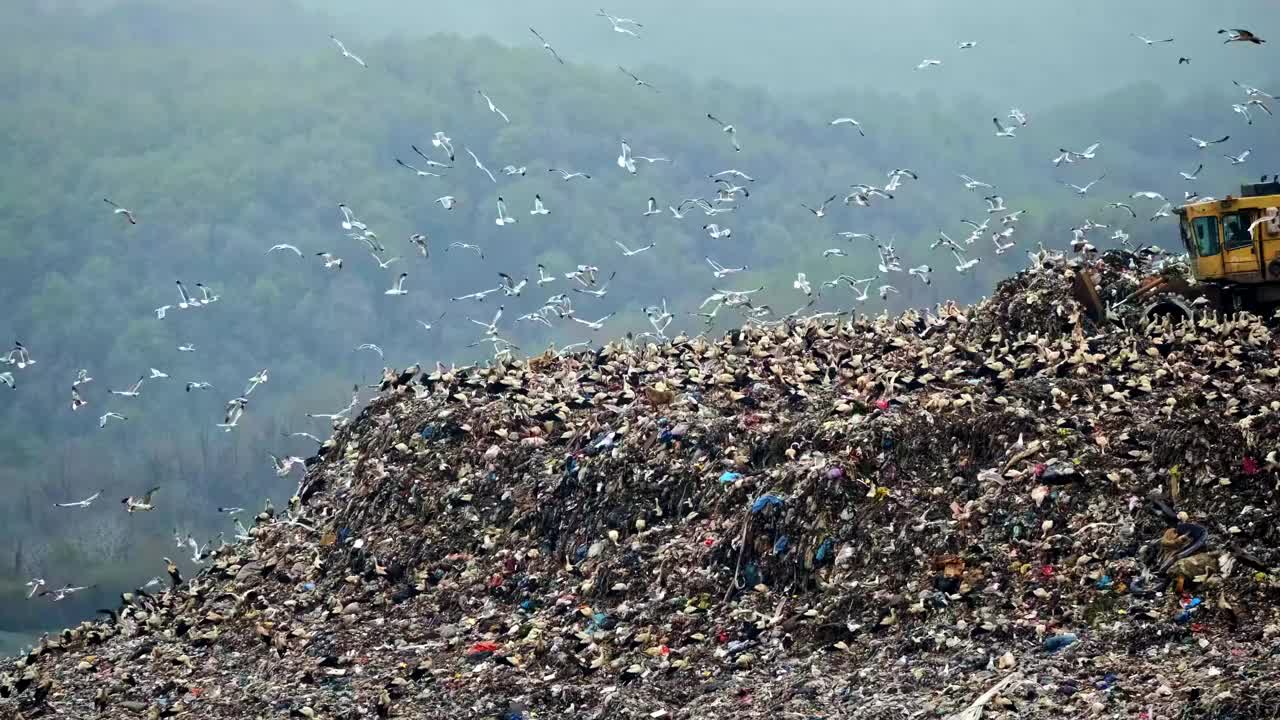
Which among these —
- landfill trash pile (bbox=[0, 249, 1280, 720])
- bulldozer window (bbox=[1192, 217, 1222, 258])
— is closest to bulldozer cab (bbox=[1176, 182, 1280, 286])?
Result: bulldozer window (bbox=[1192, 217, 1222, 258])

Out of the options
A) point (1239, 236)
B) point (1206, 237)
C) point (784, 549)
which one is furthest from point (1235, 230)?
point (784, 549)

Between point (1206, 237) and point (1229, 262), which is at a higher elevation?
point (1206, 237)

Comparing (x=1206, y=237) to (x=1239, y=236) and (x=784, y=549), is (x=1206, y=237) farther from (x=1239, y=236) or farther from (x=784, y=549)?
(x=784, y=549)

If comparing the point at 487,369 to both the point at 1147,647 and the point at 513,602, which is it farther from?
the point at 1147,647

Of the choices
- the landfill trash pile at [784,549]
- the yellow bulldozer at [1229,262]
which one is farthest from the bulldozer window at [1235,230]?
the landfill trash pile at [784,549]

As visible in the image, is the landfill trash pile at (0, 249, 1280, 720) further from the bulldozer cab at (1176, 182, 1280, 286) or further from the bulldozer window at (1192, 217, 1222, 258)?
the bulldozer window at (1192, 217, 1222, 258)

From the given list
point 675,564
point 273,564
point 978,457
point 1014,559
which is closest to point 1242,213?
point 978,457
